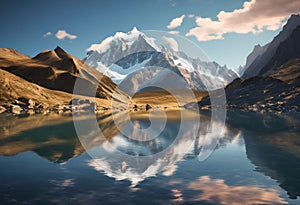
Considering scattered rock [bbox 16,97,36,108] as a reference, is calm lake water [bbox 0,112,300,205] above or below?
below

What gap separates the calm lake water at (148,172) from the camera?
24.4 m

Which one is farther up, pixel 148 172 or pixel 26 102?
pixel 26 102

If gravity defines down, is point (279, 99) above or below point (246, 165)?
above

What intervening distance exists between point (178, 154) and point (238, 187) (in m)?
17.1

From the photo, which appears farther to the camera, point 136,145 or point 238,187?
point 136,145

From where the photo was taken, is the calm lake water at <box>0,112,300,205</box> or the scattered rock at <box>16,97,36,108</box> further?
the scattered rock at <box>16,97,36,108</box>

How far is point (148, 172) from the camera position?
3269cm

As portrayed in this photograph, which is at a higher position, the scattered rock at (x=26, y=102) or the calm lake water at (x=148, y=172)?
the scattered rock at (x=26, y=102)

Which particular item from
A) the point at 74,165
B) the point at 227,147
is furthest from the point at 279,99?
the point at 74,165

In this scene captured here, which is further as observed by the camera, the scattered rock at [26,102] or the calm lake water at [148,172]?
the scattered rock at [26,102]

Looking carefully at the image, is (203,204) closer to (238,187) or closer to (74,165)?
(238,187)

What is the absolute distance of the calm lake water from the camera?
80.0 ft

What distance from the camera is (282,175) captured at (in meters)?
32.5

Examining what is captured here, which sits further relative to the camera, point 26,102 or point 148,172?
point 26,102
